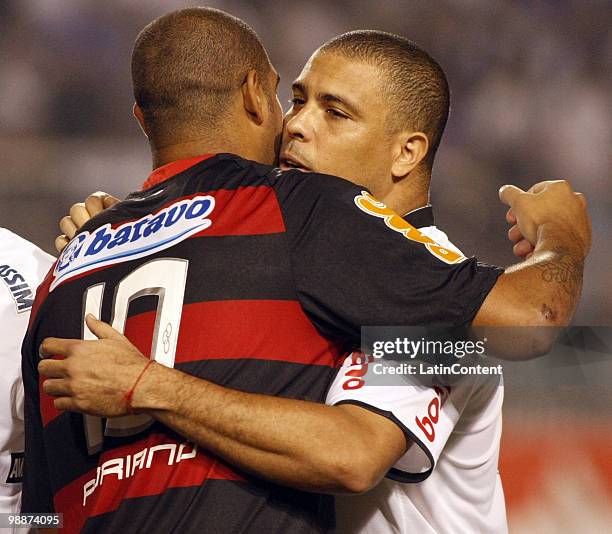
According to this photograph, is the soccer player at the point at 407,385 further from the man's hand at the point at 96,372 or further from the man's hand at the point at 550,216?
the man's hand at the point at 96,372

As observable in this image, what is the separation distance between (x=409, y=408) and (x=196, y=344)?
393mm

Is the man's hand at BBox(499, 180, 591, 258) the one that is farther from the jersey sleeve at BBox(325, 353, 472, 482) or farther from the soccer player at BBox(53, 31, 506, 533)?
the jersey sleeve at BBox(325, 353, 472, 482)

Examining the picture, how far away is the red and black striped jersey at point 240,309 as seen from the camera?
1.50 m

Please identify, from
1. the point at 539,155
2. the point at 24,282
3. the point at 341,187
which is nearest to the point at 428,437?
the point at 341,187

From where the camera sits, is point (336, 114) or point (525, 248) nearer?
point (525, 248)

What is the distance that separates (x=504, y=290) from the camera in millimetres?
1476

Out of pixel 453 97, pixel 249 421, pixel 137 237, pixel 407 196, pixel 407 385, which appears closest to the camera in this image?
pixel 249 421

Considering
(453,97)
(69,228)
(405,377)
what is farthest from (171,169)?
(453,97)

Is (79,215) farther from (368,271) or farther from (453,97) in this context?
(453,97)

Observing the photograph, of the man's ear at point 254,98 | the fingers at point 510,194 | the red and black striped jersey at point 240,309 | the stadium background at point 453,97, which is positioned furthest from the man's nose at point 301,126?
the stadium background at point 453,97

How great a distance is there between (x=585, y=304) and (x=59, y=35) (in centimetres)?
361

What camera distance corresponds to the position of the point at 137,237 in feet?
5.46

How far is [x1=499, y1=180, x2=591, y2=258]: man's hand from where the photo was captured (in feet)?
5.63

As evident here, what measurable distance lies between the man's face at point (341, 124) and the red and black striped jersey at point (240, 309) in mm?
326
